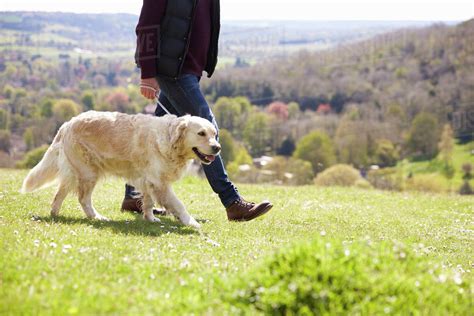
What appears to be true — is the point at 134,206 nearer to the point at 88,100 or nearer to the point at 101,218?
the point at 101,218

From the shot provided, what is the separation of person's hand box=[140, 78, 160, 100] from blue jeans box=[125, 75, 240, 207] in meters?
0.09

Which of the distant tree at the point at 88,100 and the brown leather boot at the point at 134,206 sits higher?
the brown leather boot at the point at 134,206

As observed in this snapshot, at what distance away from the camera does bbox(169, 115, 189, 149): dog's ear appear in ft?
27.5

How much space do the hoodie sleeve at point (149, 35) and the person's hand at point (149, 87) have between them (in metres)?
0.11

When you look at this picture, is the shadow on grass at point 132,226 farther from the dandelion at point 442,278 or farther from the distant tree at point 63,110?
the distant tree at point 63,110

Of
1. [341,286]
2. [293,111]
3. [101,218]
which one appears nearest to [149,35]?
[101,218]

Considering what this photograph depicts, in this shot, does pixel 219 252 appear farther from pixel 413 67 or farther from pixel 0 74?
pixel 413 67

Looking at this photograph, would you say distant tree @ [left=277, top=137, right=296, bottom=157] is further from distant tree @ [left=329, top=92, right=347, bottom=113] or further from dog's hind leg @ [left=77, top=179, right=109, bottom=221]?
dog's hind leg @ [left=77, top=179, right=109, bottom=221]

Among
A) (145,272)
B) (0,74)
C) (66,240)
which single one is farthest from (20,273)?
(0,74)

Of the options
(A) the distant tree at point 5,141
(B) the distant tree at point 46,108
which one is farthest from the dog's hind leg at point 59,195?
(B) the distant tree at point 46,108

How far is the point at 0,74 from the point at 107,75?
3496 cm

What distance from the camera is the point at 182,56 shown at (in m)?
8.84

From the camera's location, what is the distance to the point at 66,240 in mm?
6367

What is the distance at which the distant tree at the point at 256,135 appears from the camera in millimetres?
125688
